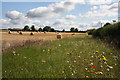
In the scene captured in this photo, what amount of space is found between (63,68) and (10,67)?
86.1 inches

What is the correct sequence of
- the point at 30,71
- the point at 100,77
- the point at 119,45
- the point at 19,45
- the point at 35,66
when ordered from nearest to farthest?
1. the point at 100,77
2. the point at 30,71
3. the point at 35,66
4. the point at 119,45
5. the point at 19,45

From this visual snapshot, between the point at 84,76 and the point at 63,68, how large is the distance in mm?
817

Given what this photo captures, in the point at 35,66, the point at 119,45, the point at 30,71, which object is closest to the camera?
the point at 30,71

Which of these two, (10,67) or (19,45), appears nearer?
(10,67)

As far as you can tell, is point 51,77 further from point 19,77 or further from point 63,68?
point 19,77

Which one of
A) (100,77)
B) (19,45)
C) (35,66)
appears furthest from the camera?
(19,45)

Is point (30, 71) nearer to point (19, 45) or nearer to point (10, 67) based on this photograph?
point (10, 67)

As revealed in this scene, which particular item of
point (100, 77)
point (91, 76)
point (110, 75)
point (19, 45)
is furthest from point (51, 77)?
point (19, 45)

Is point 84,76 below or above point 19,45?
below

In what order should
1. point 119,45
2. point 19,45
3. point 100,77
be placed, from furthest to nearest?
point 19,45 → point 119,45 → point 100,77

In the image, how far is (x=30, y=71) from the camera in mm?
3648

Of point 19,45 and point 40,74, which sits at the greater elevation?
point 19,45

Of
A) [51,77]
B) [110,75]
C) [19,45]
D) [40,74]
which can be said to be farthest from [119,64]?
[19,45]

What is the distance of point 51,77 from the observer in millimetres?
3266
